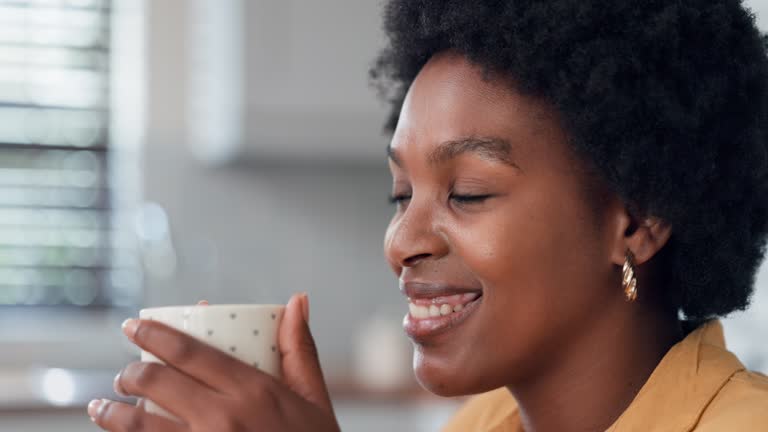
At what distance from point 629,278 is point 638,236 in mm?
45

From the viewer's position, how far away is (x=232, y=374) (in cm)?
84

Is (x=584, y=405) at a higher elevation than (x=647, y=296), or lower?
lower

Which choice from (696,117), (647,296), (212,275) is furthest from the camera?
(212,275)

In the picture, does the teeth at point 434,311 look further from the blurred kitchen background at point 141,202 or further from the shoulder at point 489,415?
the blurred kitchen background at point 141,202

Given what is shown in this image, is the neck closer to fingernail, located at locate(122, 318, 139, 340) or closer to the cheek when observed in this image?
the cheek

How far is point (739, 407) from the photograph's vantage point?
942 millimetres

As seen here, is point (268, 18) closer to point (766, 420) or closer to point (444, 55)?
point (444, 55)

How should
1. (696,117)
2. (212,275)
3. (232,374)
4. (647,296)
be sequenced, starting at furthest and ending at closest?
(212,275)
(647,296)
(696,117)
(232,374)

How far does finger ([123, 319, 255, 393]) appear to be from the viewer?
0.83 meters

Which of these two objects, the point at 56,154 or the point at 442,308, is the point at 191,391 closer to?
the point at 442,308

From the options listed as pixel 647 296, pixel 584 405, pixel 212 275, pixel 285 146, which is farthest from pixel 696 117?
pixel 212 275

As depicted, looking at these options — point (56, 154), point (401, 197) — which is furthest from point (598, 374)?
point (56, 154)

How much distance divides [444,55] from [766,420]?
505 mm

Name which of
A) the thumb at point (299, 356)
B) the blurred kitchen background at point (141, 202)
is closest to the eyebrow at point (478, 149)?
the thumb at point (299, 356)
